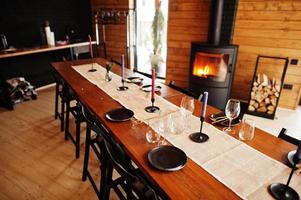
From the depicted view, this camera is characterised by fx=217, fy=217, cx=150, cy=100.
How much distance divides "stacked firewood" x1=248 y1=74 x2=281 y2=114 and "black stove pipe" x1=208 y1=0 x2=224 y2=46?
875mm

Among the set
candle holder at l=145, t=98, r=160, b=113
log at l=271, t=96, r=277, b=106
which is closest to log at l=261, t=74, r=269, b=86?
log at l=271, t=96, r=277, b=106

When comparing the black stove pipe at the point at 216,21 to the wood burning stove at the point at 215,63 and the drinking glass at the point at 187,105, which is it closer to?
the wood burning stove at the point at 215,63

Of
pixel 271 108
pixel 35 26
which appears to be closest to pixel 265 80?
pixel 271 108

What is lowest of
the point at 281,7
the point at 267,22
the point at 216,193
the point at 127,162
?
the point at 127,162

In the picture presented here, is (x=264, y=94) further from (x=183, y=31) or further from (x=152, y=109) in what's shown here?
(x=152, y=109)

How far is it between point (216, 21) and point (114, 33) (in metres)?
2.59

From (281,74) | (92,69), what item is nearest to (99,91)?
(92,69)

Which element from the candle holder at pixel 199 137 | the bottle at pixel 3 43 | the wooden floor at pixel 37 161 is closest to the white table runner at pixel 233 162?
the candle holder at pixel 199 137

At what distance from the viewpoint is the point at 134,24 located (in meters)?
4.97

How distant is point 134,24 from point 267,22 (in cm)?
278

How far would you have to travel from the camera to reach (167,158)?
117cm

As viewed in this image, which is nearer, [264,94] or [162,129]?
A: [162,129]

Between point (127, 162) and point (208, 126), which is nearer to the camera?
point (127, 162)

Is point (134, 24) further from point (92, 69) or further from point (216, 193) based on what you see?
point (216, 193)
